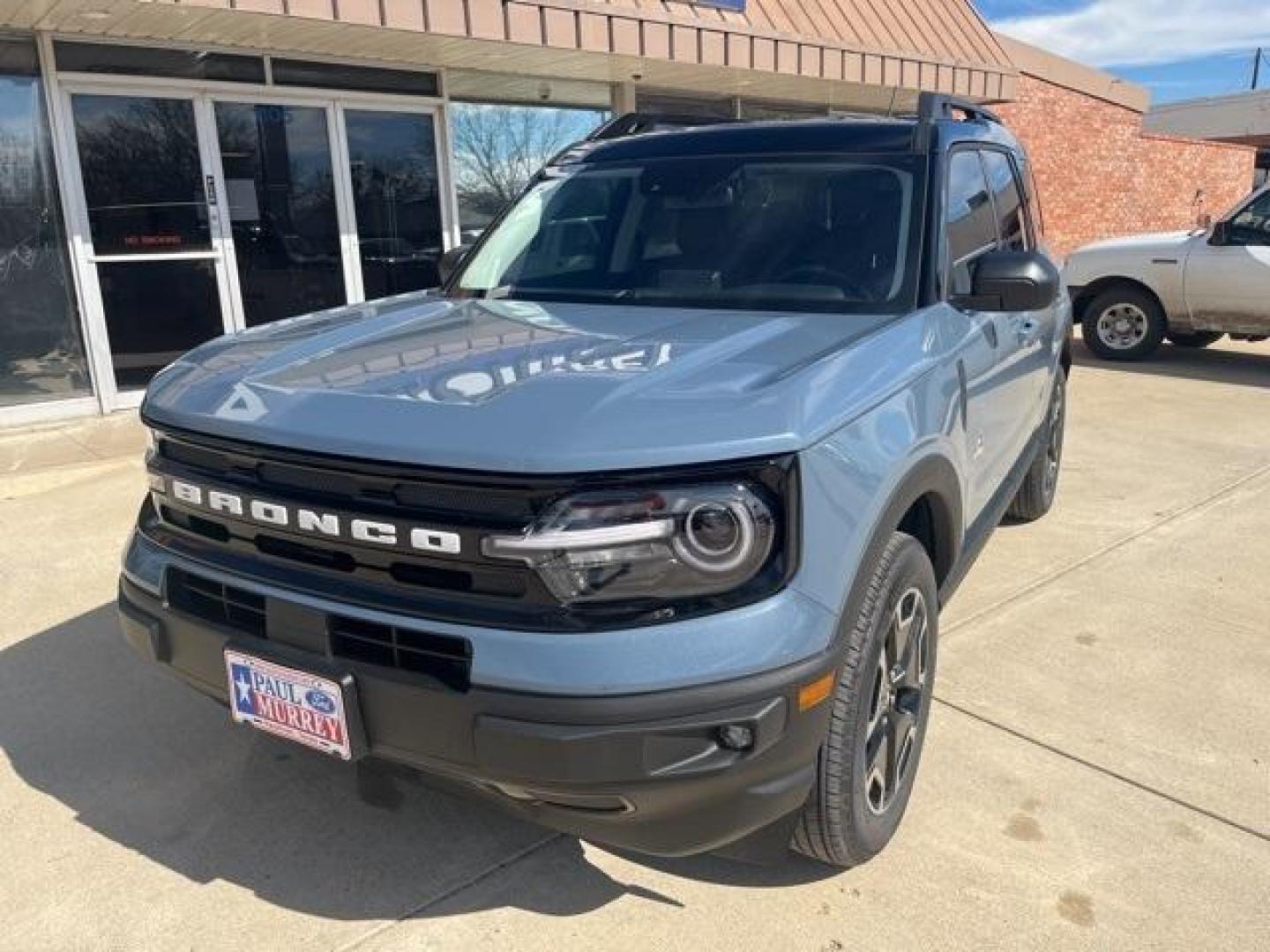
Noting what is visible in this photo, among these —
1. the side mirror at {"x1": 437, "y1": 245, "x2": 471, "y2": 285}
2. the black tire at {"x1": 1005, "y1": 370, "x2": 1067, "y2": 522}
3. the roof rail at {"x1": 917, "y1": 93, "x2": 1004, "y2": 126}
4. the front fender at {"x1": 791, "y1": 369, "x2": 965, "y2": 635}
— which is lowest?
the black tire at {"x1": 1005, "y1": 370, "x2": 1067, "y2": 522}

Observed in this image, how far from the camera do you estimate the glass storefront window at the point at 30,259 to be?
277 inches

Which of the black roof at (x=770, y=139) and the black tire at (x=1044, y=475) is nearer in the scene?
the black roof at (x=770, y=139)

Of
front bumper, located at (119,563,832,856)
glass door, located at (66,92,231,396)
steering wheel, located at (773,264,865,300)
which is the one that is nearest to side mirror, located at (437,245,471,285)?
steering wheel, located at (773,264,865,300)

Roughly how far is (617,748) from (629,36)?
764 centimetres

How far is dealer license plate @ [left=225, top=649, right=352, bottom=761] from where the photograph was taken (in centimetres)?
205

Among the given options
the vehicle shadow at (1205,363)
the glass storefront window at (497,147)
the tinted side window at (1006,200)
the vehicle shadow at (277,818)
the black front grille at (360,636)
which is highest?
the glass storefront window at (497,147)

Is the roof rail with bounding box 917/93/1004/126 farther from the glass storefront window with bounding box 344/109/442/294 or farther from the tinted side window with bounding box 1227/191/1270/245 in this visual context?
the tinted side window with bounding box 1227/191/1270/245

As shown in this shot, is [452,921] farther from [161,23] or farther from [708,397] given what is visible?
[161,23]

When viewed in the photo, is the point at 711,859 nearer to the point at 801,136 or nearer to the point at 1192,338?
the point at 801,136

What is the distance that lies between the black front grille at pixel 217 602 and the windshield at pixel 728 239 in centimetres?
145

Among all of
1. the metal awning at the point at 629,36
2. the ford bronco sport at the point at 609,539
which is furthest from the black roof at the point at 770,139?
the metal awning at the point at 629,36

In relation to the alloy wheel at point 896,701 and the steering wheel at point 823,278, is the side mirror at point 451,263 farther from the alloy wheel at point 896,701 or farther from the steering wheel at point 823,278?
the alloy wheel at point 896,701

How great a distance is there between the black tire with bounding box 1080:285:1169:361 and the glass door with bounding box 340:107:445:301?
665cm

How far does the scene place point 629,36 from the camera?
8.28 meters
